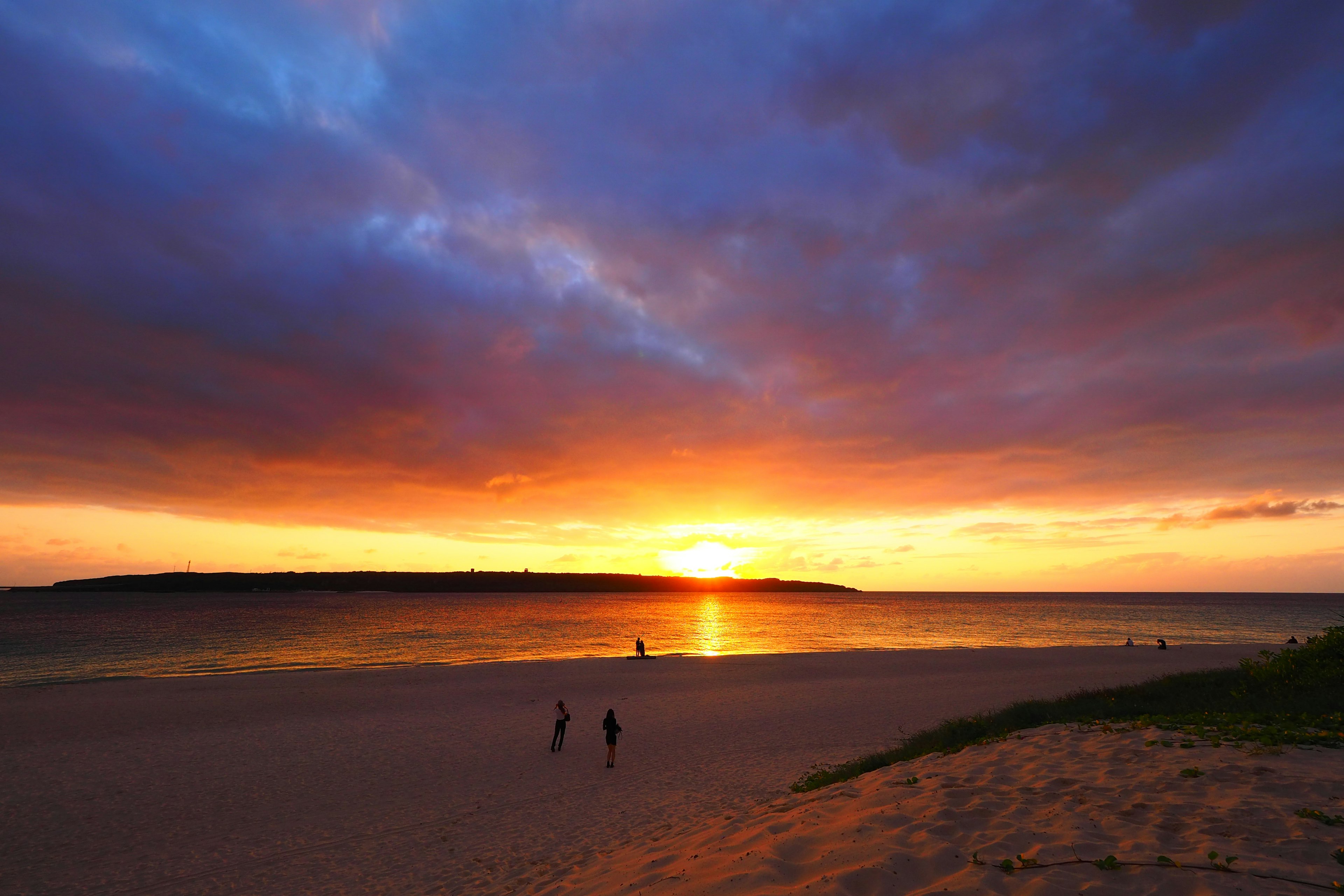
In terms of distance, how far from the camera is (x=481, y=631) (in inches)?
3179

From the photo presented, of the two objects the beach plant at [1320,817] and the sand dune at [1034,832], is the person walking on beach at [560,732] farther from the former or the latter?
the beach plant at [1320,817]

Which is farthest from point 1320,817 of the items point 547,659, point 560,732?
point 547,659

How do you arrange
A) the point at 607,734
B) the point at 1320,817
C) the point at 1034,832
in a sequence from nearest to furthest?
1. the point at 1320,817
2. the point at 1034,832
3. the point at 607,734

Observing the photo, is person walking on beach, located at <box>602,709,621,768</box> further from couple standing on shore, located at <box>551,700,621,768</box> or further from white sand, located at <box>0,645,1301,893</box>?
white sand, located at <box>0,645,1301,893</box>

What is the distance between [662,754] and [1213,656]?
178ft

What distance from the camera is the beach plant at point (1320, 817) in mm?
7695

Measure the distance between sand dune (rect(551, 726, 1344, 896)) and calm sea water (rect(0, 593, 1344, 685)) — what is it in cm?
4350

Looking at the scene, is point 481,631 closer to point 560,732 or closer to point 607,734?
point 560,732

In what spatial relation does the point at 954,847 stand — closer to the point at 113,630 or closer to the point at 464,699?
the point at 464,699

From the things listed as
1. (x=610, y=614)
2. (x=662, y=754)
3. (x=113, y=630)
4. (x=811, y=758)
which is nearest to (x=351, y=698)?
(x=662, y=754)

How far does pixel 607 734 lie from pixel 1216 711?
15.9 m

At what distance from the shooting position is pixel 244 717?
27.8 m

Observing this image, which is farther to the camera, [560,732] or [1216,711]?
[560,732]

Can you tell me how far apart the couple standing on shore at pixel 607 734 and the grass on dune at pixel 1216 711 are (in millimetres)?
6311
